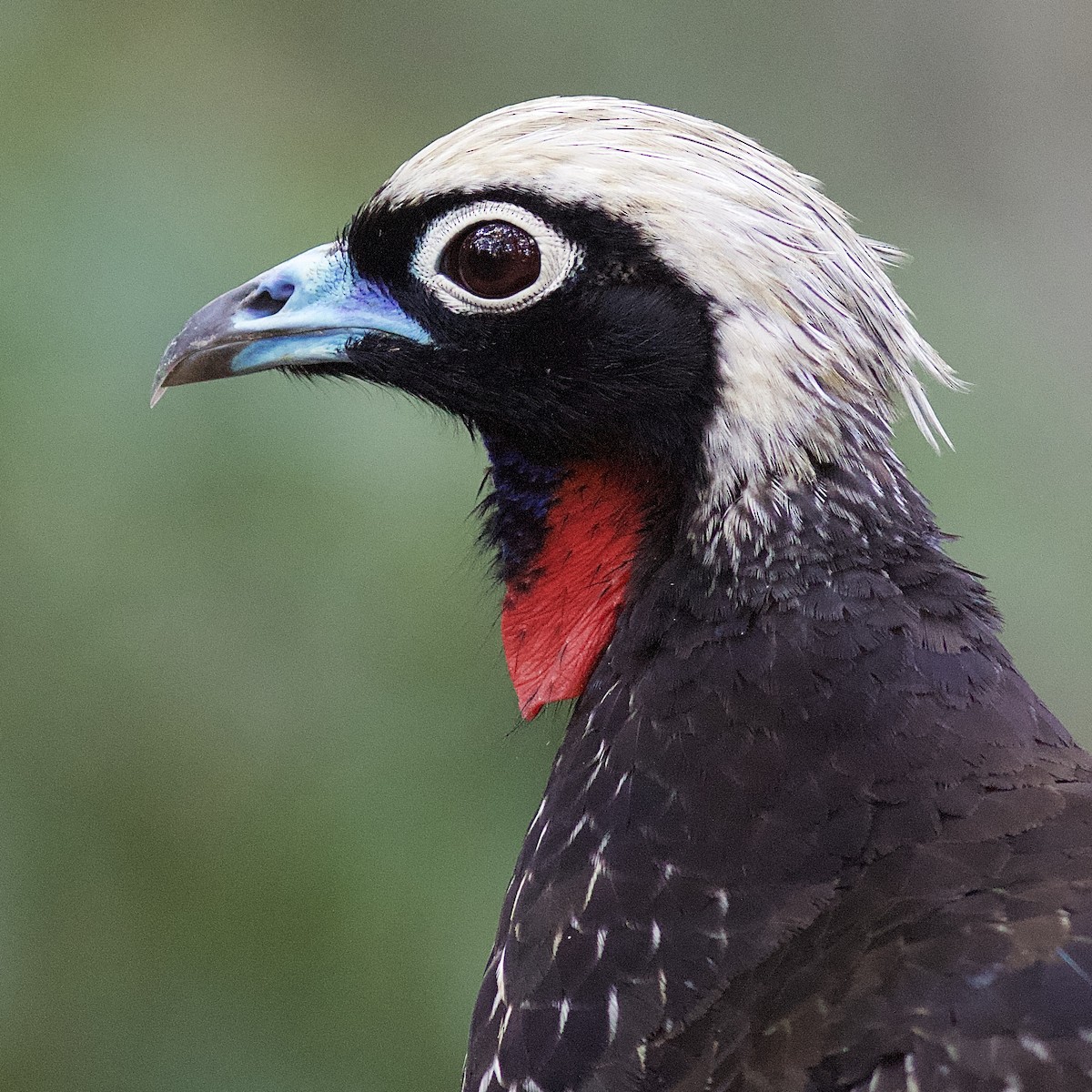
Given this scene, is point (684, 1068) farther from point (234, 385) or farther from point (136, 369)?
point (136, 369)

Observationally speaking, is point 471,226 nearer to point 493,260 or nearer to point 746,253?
point 493,260

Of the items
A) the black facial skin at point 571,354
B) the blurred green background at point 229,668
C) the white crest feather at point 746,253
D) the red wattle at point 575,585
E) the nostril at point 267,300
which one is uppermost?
the white crest feather at point 746,253

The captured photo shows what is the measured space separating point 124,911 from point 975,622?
322cm

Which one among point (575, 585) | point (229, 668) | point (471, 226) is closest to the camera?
point (471, 226)

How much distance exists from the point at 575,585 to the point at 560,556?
0.06 m

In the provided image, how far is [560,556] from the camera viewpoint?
2.68 m

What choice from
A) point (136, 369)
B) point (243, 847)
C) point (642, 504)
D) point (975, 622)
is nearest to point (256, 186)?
point (136, 369)

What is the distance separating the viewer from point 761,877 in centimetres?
221

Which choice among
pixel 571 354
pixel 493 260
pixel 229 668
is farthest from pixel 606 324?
pixel 229 668

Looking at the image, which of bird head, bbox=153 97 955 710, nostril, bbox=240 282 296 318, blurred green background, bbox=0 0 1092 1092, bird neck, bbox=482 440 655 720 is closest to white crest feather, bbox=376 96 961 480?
bird head, bbox=153 97 955 710

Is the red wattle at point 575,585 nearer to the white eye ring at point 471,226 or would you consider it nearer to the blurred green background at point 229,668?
the white eye ring at point 471,226

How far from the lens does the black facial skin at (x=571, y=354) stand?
248cm

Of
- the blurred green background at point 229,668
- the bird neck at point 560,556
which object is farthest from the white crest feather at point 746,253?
the blurred green background at point 229,668

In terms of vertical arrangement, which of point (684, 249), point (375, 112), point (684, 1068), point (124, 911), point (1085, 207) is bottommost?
point (124, 911)
